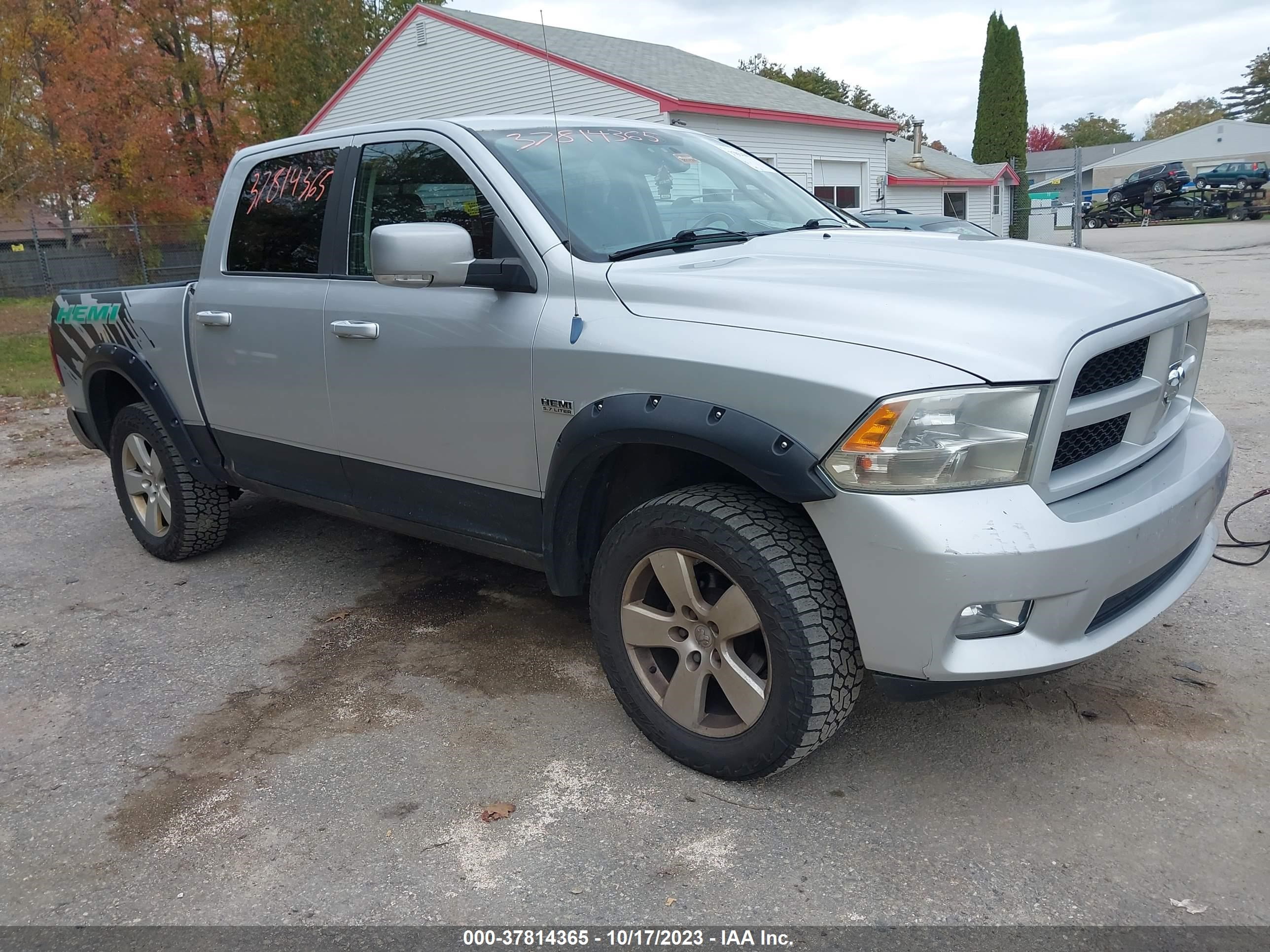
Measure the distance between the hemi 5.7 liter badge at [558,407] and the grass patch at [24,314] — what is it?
15.1 meters

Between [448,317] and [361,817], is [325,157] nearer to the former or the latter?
[448,317]

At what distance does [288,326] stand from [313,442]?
463 mm

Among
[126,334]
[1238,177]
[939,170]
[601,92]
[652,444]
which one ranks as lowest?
[652,444]

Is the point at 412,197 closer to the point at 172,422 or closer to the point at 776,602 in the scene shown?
the point at 172,422

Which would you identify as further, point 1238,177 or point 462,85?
point 1238,177

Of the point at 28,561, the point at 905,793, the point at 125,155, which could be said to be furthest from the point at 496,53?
the point at 905,793

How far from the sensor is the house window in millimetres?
23938

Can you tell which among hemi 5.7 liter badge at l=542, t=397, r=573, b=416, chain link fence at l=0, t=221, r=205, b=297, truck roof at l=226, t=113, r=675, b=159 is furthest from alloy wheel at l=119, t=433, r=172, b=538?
chain link fence at l=0, t=221, r=205, b=297

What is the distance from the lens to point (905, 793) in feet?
9.41

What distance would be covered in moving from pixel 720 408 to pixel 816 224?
1523mm

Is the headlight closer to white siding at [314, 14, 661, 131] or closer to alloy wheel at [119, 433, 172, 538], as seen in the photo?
alloy wheel at [119, 433, 172, 538]

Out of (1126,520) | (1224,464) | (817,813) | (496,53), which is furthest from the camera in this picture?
(496,53)

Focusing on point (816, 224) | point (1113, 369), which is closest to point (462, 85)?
point (816, 224)

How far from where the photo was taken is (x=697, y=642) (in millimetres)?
2867
